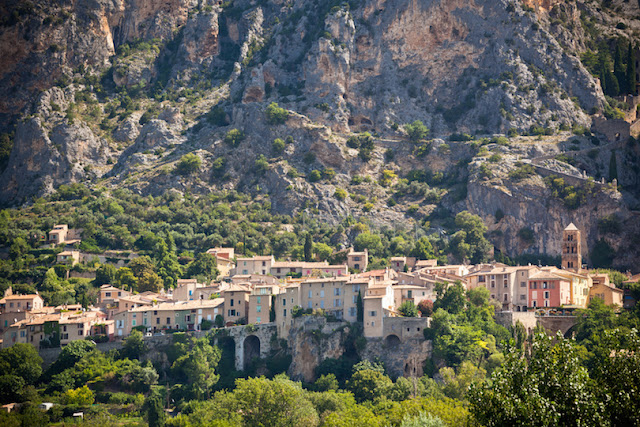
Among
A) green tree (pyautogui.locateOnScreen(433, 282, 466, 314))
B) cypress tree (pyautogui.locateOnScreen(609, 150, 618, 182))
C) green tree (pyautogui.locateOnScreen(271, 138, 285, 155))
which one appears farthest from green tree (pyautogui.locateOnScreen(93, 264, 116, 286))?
cypress tree (pyautogui.locateOnScreen(609, 150, 618, 182))

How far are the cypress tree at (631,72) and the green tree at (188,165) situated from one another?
64029 millimetres

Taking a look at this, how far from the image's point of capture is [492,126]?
13788cm

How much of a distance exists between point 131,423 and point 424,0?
299 ft

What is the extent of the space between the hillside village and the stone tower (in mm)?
7636

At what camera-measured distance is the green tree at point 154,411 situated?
247 ft

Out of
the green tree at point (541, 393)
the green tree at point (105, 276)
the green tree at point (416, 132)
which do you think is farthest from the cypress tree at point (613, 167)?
the green tree at point (541, 393)

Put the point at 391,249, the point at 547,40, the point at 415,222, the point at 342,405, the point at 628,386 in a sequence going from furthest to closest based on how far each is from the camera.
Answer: the point at 547,40, the point at 415,222, the point at 391,249, the point at 342,405, the point at 628,386

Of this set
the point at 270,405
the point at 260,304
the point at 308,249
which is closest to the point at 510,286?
the point at 260,304

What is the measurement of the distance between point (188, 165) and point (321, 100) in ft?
72.0

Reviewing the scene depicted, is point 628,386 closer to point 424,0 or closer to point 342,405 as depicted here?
point 342,405

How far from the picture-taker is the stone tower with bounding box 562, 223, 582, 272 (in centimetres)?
10775

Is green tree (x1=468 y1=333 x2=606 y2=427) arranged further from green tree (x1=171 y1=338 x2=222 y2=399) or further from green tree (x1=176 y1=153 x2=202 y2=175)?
green tree (x1=176 y1=153 x2=202 y2=175)

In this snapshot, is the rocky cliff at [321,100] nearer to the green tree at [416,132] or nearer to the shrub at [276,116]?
the shrub at [276,116]

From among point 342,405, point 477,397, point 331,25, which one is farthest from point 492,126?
point 477,397
